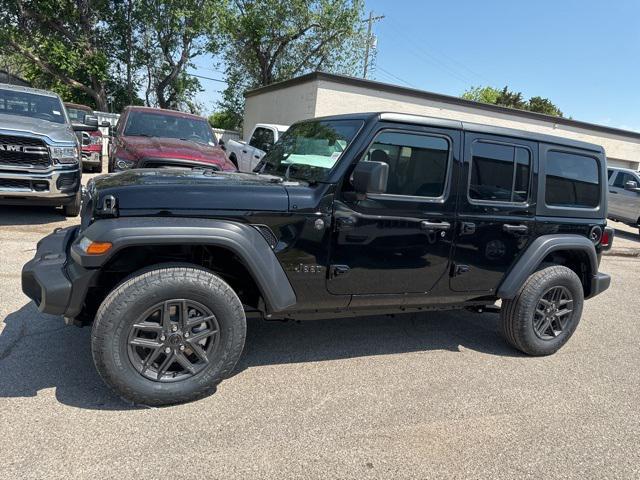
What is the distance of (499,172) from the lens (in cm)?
386

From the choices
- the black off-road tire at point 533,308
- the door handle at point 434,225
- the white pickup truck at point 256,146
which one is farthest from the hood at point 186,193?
the white pickup truck at point 256,146

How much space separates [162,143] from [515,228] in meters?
5.43

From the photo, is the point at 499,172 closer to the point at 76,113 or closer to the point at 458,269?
the point at 458,269

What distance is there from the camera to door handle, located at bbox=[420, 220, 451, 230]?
3492mm

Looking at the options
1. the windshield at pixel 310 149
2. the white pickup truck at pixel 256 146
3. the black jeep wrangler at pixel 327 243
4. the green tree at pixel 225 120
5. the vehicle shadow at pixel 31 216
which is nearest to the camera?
the black jeep wrangler at pixel 327 243

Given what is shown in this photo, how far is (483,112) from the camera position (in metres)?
19.4

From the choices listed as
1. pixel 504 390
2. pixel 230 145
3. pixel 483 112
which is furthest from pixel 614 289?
pixel 483 112

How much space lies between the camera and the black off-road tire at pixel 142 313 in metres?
2.72

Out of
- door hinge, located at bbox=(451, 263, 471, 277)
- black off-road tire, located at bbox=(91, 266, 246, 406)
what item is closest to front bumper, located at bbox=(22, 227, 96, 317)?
black off-road tire, located at bbox=(91, 266, 246, 406)

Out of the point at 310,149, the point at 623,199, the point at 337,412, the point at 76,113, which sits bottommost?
the point at 337,412

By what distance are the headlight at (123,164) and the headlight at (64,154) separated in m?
0.59

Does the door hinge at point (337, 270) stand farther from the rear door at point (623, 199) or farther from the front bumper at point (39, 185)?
the rear door at point (623, 199)

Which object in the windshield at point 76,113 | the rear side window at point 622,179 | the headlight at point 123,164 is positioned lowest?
the headlight at point 123,164

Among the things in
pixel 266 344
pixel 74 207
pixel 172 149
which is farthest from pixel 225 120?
pixel 266 344
